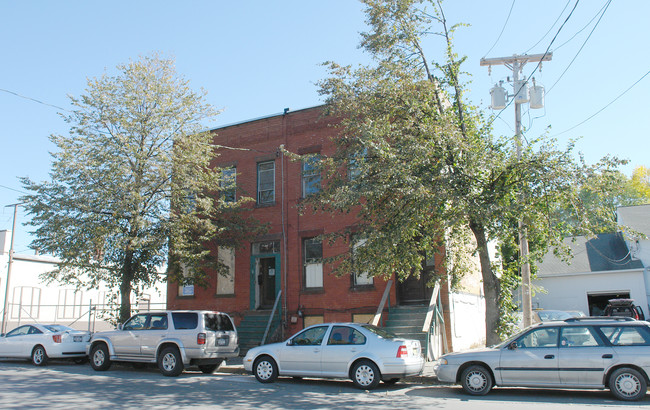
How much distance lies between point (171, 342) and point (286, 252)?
6.31 meters

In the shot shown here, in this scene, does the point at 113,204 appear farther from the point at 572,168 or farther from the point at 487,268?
the point at 572,168

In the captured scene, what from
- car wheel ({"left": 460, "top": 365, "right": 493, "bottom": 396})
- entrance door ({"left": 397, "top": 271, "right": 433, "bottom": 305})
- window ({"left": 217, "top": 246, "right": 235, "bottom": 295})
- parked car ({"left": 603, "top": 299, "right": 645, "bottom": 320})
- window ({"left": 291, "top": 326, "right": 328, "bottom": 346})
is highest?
window ({"left": 217, "top": 246, "right": 235, "bottom": 295})

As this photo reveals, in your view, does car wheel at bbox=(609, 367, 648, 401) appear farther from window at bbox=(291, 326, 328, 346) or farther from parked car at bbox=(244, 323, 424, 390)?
window at bbox=(291, 326, 328, 346)

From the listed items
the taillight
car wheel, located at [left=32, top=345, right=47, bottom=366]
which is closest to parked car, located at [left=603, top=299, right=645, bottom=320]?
the taillight

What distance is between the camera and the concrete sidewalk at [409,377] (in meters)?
11.6

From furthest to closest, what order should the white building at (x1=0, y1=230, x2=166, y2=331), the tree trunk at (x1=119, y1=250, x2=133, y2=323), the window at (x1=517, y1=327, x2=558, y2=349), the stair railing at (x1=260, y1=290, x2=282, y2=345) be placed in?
1. the white building at (x1=0, y1=230, x2=166, y2=331)
2. the tree trunk at (x1=119, y1=250, x2=133, y2=323)
3. the stair railing at (x1=260, y1=290, x2=282, y2=345)
4. the window at (x1=517, y1=327, x2=558, y2=349)

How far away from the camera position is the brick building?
17312 mm

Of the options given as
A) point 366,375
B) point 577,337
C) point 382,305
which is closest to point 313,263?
point 382,305

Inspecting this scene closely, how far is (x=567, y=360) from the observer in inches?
368

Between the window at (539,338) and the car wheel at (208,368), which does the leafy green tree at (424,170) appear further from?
the car wheel at (208,368)

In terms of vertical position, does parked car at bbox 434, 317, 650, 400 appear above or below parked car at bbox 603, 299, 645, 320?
below

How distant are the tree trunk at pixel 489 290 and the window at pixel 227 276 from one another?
33.7 feet

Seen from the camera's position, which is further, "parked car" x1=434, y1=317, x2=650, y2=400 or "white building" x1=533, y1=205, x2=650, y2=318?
"white building" x1=533, y1=205, x2=650, y2=318

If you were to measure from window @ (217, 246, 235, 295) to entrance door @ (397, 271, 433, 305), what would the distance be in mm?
6617
